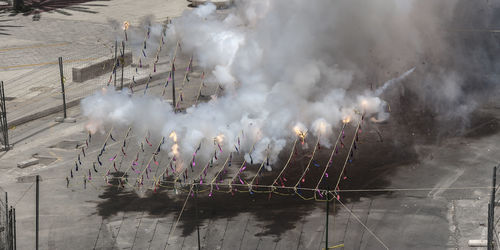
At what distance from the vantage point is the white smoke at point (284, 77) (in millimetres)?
32750

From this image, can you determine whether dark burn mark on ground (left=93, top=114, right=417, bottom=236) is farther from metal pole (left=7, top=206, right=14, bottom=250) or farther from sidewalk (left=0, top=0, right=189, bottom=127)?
sidewalk (left=0, top=0, right=189, bottom=127)

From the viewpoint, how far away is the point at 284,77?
3503cm

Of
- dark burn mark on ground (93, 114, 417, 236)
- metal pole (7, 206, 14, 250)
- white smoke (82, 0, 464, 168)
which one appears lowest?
dark burn mark on ground (93, 114, 417, 236)

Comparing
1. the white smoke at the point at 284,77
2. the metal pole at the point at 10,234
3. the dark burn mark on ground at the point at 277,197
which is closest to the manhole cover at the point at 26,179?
the dark burn mark on ground at the point at 277,197

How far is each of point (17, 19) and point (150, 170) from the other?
2795cm

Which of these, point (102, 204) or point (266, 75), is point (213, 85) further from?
point (102, 204)

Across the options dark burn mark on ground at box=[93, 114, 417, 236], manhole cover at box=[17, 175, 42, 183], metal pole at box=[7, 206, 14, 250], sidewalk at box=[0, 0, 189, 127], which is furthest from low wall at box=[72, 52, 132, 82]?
metal pole at box=[7, 206, 14, 250]

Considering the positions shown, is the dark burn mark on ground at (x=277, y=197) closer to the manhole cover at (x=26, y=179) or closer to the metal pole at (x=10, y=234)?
the manhole cover at (x=26, y=179)

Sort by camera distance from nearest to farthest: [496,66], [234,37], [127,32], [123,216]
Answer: [123,216] < [234,37] < [496,66] < [127,32]

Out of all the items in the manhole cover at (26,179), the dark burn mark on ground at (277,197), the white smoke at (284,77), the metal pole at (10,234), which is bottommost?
the manhole cover at (26,179)

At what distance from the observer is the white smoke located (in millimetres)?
32750

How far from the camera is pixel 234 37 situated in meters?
40.9

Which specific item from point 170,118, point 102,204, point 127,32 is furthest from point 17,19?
point 102,204

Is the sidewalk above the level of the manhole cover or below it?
above
